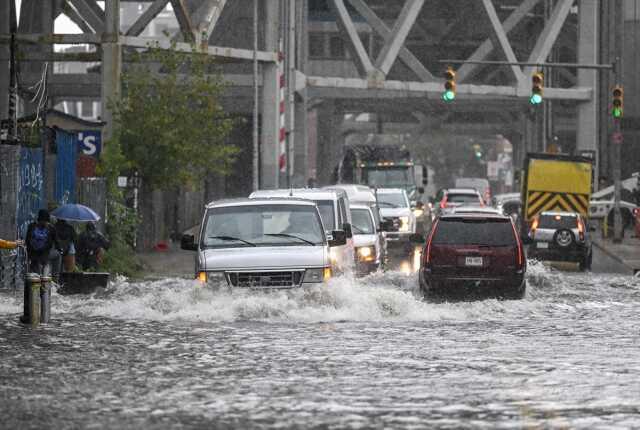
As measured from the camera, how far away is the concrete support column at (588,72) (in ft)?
239

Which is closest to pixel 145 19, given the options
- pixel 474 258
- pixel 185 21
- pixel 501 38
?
pixel 185 21

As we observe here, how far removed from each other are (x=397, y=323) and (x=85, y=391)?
757 centimetres

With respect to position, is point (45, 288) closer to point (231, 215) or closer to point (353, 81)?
point (231, 215)

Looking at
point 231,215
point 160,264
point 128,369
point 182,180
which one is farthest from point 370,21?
point 128,369

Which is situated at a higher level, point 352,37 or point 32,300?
point 352,37

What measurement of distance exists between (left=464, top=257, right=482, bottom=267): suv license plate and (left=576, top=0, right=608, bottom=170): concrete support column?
5011cm

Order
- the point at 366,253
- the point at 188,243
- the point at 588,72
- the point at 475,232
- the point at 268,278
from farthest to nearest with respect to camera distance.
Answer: the point at 588,72
the point at 366,253
the point at 475,232
the point at 188,243
the point at 268,278

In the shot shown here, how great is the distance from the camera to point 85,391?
13.2 m

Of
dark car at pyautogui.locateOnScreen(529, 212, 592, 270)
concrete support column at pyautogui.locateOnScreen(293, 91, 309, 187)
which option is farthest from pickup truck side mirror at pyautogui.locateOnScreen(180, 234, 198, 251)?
concrete support column at pyautogui.locateOnScreen(293, 91, 309, 187)

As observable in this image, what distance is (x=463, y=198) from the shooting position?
58.4 metres

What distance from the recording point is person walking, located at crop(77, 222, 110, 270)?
27.8 m

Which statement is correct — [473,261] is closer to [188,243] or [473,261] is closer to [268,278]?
[268,278]

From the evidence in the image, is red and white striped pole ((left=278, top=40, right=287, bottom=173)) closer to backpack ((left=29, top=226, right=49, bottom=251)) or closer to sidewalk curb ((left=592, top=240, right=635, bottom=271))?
sidewalk curb ((left=592, top=240, right=635, bottom=271))

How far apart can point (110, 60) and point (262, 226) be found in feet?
81.1
